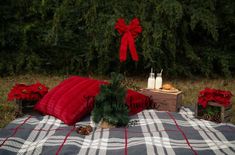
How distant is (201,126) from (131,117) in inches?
27.3

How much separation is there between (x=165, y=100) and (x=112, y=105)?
90 centimetres

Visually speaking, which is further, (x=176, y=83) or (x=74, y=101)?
(x=176, y=83)

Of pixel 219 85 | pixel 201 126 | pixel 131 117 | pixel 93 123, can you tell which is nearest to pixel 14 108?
pixel 93 123

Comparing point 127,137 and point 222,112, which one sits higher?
point 222,112

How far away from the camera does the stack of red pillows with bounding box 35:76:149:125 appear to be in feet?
10.9

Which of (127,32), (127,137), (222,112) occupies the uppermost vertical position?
(127,32)

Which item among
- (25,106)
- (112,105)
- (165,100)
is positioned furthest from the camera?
(165,100)

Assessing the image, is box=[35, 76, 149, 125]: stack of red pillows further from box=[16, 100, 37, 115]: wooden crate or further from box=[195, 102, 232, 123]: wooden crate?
box=[195, 102, 232, 123]: wooden crate

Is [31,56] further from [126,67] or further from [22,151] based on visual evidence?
[22,151]

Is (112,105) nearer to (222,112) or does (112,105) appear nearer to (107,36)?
(222,112)

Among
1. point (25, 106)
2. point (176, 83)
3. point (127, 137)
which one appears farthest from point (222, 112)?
point (176, 83)

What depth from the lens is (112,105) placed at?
314cm

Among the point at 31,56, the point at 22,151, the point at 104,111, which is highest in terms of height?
the point at 31,56

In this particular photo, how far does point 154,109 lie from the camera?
387cm
